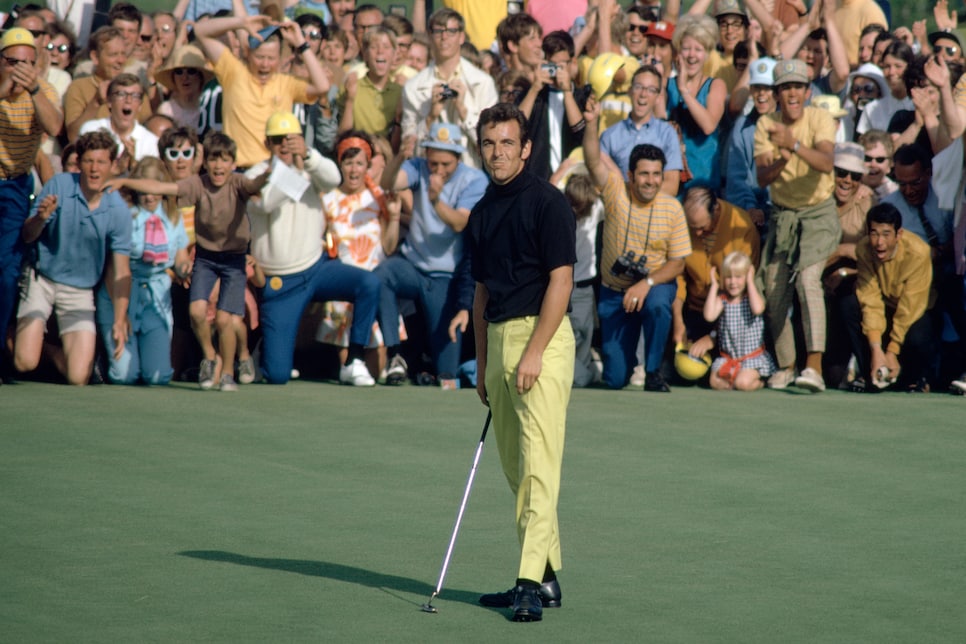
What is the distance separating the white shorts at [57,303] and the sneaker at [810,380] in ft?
19.6

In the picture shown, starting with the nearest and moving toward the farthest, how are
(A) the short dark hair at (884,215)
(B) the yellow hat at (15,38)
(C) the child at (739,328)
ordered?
(B) the yellow hat at (15,38) < (A) the short dark hair at (884,215) < (C) the child at (739,328)

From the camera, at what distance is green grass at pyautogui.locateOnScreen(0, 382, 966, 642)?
211 inches

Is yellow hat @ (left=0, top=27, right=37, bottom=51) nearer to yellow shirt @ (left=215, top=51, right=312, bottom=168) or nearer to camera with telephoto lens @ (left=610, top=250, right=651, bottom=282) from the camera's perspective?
yellow shirt @ (left=215, top=51, right=312, bottom=168)

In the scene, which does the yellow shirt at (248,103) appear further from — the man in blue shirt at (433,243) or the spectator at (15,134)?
the spectator at (15,134)

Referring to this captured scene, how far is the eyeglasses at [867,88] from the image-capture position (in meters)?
13.6

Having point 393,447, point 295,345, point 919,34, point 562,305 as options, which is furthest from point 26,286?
point 919,34

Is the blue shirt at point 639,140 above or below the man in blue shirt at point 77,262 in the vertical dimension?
above

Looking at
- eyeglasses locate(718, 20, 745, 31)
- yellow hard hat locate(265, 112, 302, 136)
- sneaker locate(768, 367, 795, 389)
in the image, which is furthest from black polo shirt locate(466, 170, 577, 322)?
eyeglasses locate(718, 20, 745, 31)

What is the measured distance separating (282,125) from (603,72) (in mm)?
3261

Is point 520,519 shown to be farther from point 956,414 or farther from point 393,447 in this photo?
point 956,414

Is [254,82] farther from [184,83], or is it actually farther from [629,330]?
[629,330]

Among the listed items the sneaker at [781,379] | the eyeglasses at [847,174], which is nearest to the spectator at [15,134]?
the sneaker at [781,379]

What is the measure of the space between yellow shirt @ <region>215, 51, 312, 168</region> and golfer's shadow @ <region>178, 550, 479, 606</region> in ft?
23.4

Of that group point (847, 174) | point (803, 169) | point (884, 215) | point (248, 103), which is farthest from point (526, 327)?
point (248, 103)
